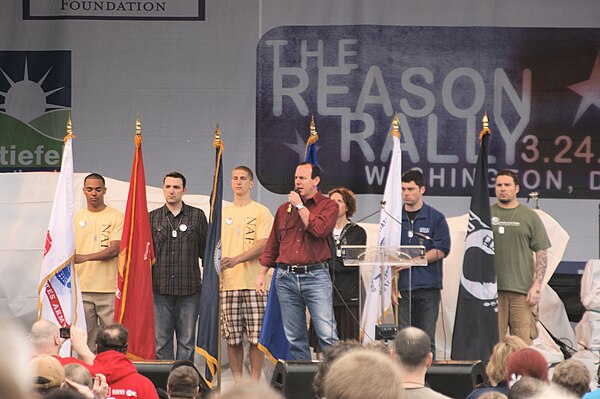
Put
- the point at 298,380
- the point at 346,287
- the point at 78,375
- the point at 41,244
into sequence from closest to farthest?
the point at 78,375 < the point at 298,380 < the point at 346,287 < the point at 41,244

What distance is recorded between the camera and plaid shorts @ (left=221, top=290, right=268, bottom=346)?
7.21 meters

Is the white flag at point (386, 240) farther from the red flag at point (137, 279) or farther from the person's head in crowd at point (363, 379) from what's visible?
the person's head in crowd at point (363, 379)

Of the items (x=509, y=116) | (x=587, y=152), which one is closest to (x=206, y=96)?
(x=509, y=116)

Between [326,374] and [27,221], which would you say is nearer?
[326,374]

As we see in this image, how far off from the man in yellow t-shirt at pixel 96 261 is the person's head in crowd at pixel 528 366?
3947 millimetres

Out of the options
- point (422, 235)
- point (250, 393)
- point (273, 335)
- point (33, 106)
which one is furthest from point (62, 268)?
point (250, 393)

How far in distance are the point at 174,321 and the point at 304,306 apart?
105 centimetres

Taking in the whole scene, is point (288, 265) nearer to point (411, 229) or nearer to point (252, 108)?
point (411, 229)

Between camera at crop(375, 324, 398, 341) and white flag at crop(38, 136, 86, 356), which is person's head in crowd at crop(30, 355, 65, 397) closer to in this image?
camera at crop(375, 324, 398, 341)

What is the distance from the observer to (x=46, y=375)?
3143mm

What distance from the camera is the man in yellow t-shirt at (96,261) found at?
7.41 meters

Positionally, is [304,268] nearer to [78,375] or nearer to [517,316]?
[517,316]

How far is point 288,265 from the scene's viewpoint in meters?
6.80

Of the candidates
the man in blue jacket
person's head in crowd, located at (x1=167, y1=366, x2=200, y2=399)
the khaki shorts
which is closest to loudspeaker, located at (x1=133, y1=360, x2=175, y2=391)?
person's head in crowd, located at (x1=167, y1=366, x2=200, y2=399)
